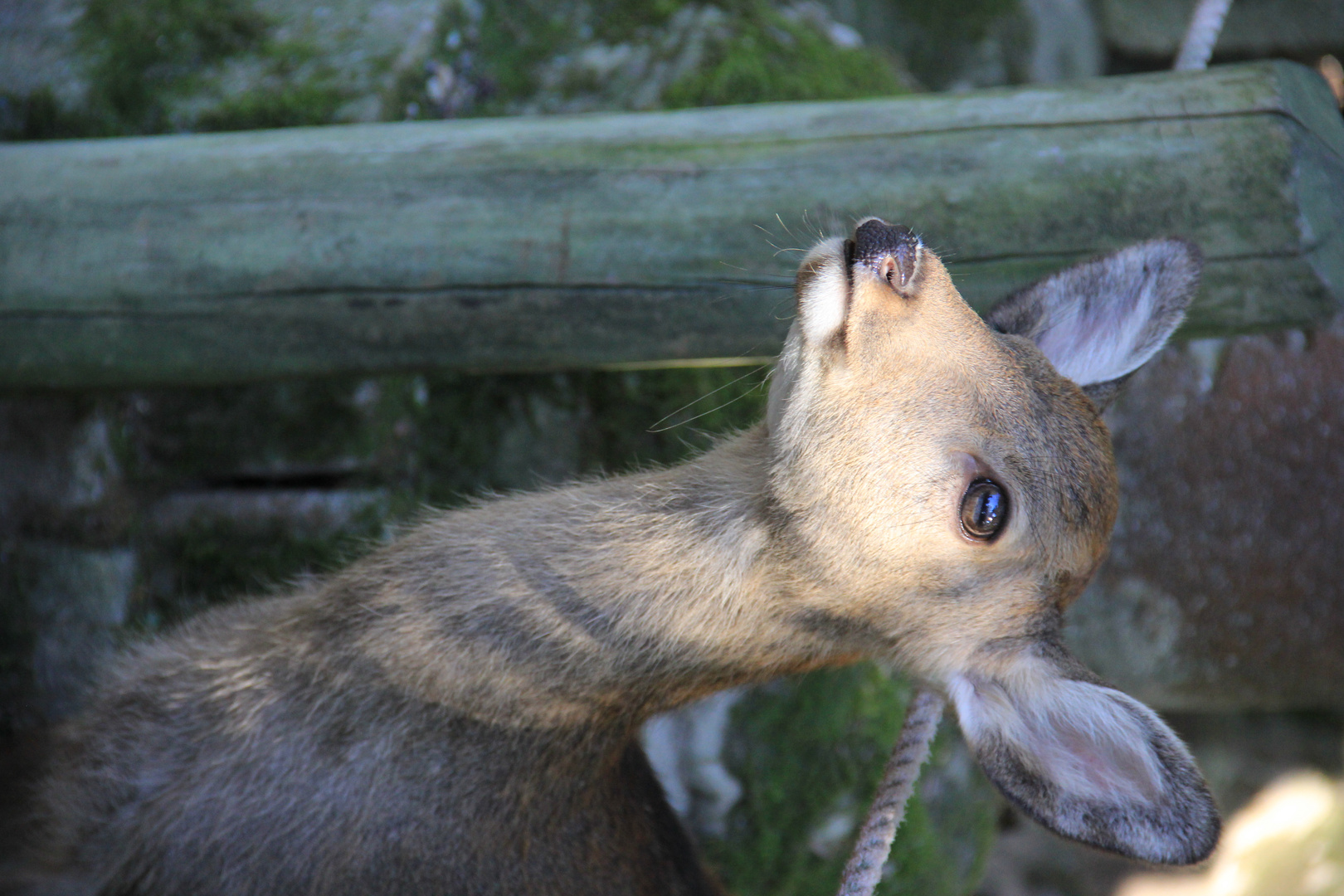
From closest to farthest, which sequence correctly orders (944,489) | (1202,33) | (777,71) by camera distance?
1. (944,489)
2. (1202,33)
3. (777,71)

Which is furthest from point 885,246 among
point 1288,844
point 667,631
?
point 1288,844

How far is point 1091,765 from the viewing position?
197 centimetres

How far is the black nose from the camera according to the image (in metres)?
2.09

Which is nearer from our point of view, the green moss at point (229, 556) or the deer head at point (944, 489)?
the deer head at point (944, 489)

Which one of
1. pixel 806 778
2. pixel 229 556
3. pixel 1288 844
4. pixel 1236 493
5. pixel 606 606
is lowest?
pixel 1288 844

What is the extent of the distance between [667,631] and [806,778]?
1.42m

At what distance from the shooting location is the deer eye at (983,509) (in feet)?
6.86

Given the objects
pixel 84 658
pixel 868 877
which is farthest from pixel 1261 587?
pixel 84 658

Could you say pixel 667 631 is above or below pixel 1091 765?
below

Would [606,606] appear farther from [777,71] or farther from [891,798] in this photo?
[777,71]

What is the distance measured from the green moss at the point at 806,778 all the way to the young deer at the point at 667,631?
74cm

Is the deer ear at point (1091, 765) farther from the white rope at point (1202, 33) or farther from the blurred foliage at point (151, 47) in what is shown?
the blurred foliage at point (151, 47)

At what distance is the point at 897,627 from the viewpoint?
2236mm

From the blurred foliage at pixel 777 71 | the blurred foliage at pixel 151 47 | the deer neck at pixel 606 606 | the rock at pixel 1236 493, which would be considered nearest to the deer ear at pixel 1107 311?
the deer neck at pixel 606 606
